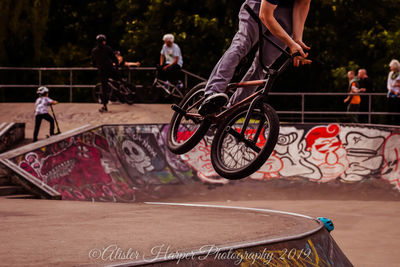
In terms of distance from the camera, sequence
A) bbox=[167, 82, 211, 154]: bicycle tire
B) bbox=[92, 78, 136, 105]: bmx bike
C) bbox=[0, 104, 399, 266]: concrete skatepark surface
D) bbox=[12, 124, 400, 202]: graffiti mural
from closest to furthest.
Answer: bbox=[167, 82, 211, 154]: bicycle tire
bbox=[0, 104, 399, 266]: concrete skatepark surface
bbox=[12, 124, 400, 202]: graffiti mural
bbox=[92, 78, 136, 105]: bmx bike

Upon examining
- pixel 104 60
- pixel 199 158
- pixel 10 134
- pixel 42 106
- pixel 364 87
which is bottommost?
pixel 199 158

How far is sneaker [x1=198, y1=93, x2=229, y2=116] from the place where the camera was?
530 centimetres

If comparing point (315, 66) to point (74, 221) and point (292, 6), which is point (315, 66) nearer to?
point (74, 221)

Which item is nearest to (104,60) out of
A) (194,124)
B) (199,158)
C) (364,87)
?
(199,158)

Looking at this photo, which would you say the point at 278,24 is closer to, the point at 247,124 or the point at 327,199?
the point at 247,124

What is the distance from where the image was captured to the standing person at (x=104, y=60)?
15.2m

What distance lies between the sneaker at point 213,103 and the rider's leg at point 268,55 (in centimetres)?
28

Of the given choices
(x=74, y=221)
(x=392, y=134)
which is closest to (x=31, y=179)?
(x=74, y=221)

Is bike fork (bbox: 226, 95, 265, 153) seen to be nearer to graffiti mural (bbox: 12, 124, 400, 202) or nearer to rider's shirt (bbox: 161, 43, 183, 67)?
rider's shirt (bbox: 161, 43, 183, 67)

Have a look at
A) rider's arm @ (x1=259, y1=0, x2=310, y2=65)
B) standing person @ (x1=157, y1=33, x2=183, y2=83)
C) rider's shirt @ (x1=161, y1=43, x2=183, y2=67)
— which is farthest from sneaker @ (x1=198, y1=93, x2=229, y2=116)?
rider's shirt @ (x1=161, y1=43, x2=183, y2=67)

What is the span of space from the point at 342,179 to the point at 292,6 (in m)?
11.6

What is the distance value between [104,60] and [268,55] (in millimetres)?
11009

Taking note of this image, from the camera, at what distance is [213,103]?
5.31 m

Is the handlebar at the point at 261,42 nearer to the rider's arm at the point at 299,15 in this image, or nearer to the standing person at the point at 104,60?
the rider's arm at the point at 299,15
